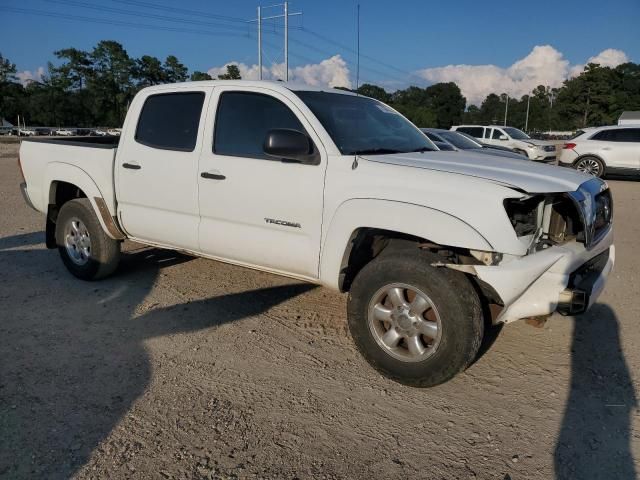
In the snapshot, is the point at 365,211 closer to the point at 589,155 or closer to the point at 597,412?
the point at 597,412

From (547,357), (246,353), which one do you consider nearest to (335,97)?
(246,353)

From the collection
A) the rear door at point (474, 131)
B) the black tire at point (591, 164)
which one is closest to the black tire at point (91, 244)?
the black tire at point (591, 164)

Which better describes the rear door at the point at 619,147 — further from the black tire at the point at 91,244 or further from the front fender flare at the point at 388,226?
the black tire at the point at 91,244

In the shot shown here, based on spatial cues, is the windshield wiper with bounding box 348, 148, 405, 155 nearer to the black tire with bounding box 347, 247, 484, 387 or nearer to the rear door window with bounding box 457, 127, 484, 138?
the black tire with bounding box 347, 247, 484, 387

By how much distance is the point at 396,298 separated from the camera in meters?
3.28

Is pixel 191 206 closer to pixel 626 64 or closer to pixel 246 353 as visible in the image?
pixel 246 353

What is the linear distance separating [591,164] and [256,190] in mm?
14750

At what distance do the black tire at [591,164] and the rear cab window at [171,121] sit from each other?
559 inches

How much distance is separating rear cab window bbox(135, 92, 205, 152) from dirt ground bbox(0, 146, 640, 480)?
4.76 feet

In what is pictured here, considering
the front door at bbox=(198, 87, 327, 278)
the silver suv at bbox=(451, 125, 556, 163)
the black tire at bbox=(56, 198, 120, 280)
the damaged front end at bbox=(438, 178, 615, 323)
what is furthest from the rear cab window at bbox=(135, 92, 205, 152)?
the silver suv at bbox=(451, 125, 556, 163)

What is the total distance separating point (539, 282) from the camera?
2.98 meters

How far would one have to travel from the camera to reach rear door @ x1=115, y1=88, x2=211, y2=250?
14.1ft

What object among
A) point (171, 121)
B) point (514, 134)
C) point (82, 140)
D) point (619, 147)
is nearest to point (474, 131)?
point (514, 134)

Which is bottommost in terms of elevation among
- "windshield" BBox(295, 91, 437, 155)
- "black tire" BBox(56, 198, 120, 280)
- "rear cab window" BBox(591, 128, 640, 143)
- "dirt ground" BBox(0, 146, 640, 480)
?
"dirt ground" BBox(0, 146, 640, 480)
